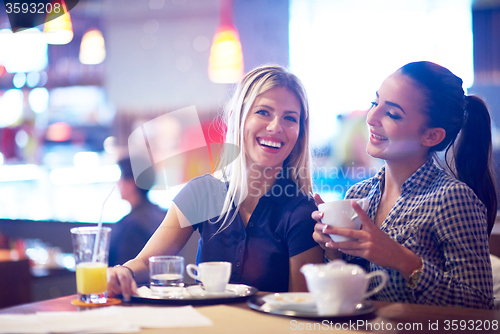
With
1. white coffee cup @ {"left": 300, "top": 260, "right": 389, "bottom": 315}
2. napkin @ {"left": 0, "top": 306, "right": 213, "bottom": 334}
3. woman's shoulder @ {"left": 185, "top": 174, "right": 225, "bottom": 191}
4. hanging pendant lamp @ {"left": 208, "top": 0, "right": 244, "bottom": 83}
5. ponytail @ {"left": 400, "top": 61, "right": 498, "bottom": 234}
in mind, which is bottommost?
napkin @ {"left": 0, "top": 306, "right": 213, "bottom": 334}

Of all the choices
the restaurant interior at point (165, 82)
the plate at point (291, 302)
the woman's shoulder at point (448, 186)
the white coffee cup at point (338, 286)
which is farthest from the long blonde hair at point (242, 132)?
the restaurant interior at point (165, 82)

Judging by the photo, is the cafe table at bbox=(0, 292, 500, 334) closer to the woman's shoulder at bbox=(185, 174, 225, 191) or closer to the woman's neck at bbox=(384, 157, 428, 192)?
the woman's neck at bbox=(384, 157, 428, 192)

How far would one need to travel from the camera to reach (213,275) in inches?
45.2

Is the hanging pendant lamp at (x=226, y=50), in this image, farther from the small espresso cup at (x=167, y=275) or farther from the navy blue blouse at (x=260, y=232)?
the small espresso cup at (x=167, y=275)

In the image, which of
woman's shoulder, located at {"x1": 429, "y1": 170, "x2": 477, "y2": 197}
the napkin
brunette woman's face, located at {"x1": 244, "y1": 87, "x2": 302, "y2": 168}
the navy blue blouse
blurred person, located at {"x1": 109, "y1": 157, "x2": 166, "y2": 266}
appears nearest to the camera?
the napkin

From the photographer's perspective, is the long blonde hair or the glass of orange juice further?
the long blonde hair

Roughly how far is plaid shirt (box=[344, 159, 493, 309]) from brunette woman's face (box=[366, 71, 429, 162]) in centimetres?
13

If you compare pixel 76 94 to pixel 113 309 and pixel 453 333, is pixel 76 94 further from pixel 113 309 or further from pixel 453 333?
pixel 453 333

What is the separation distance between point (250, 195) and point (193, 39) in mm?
3558

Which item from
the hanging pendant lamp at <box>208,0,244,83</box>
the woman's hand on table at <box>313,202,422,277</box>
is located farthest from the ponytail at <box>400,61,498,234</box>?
the hanging pendant lamp at <box>208,0,244,83</box>

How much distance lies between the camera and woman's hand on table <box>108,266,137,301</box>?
3.80ft

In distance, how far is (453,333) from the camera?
0.88 m

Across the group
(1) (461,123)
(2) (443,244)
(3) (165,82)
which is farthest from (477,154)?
(3) (165,82)

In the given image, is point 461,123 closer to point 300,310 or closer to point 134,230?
point 300,310
